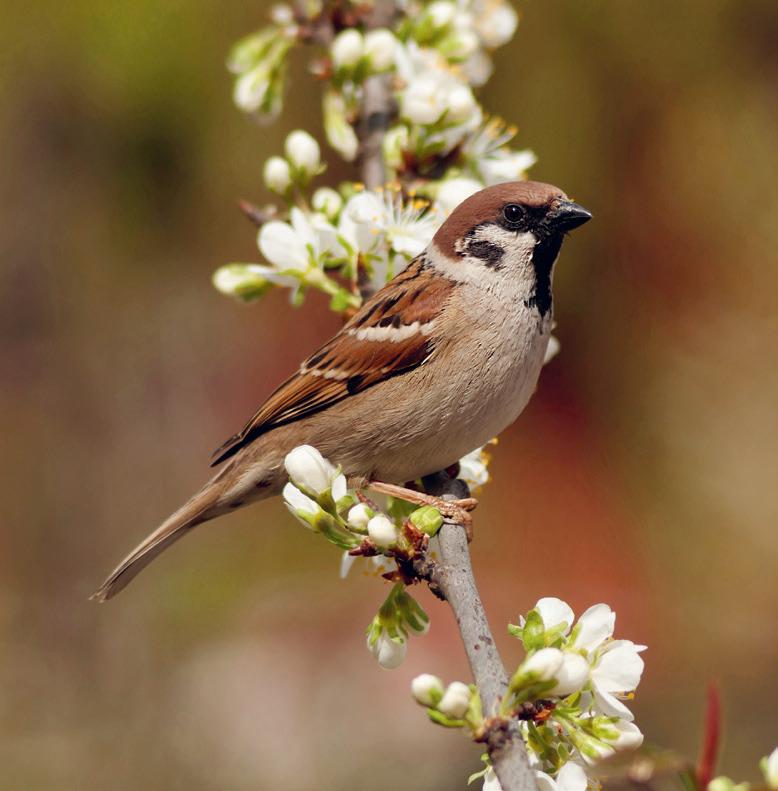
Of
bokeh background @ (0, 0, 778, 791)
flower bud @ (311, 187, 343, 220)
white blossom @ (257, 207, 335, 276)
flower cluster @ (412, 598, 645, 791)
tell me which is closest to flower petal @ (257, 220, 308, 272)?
white blossom @ (257, 207, 335, 276)

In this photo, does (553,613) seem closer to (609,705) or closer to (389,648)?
(609,705)

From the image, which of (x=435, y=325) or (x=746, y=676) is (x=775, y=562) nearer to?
(x=746, y=676)

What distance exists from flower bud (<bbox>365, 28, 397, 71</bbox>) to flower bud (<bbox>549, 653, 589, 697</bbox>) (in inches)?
51.9

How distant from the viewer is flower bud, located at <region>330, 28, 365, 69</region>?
210 cm

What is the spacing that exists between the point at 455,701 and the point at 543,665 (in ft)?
0.36

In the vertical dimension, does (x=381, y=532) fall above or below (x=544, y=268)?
below

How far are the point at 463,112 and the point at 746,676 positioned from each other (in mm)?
2868

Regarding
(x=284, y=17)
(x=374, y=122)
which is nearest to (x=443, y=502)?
(x=374, y=122)

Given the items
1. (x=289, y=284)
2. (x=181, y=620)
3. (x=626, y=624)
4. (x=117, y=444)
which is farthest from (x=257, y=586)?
(x=289, y=284)

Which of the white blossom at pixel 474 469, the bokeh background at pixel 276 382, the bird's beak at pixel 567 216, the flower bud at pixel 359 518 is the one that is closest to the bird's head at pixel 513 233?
the bird's beak at pixel 567 216

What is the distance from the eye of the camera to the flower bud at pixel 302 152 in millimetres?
2061

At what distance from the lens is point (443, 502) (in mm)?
1772

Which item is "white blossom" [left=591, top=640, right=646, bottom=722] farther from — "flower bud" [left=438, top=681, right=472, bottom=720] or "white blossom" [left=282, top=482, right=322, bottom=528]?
"white blossom" [left=282, top=482, right=322, bottom=528]

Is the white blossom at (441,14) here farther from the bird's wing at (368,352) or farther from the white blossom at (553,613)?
the white blossom at (553,613)
